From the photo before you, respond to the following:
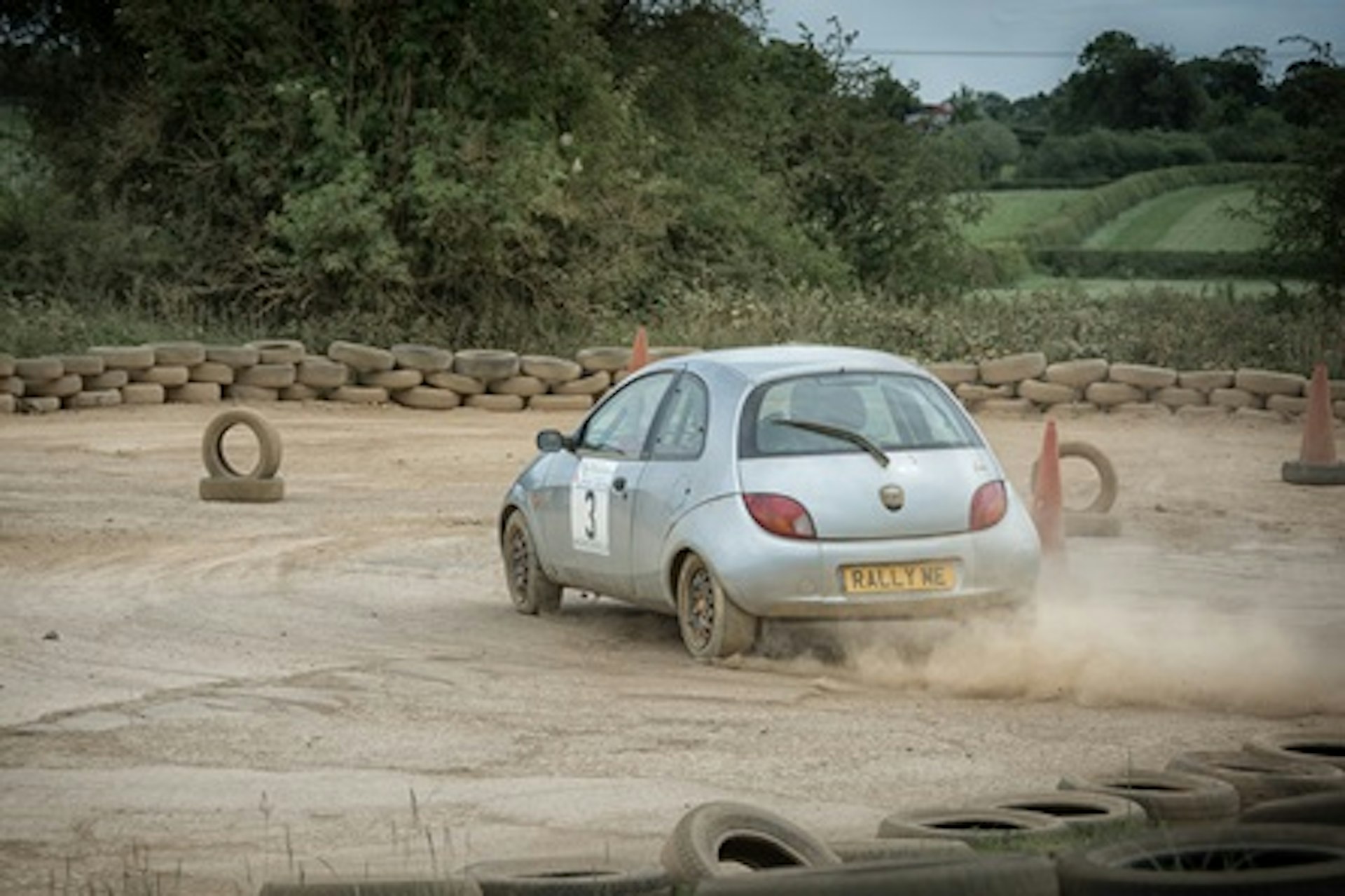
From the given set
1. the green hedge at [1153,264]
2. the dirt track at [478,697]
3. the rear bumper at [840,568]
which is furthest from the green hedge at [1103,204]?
the rear bumper at [840,568]

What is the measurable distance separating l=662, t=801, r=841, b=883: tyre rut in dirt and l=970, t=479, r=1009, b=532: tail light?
5.75m

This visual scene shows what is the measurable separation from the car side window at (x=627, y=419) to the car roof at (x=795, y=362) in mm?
346

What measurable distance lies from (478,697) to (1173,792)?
14.8ft

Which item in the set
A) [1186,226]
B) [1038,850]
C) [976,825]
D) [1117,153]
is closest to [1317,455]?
[976,825]

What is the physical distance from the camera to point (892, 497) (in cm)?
1395

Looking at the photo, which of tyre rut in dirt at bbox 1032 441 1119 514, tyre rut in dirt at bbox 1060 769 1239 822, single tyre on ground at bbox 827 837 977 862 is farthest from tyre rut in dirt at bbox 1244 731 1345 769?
tyre rut in dirt at bbox 1032 441 1119 514

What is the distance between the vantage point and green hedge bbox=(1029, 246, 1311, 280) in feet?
136

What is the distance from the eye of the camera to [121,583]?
17.6 metres

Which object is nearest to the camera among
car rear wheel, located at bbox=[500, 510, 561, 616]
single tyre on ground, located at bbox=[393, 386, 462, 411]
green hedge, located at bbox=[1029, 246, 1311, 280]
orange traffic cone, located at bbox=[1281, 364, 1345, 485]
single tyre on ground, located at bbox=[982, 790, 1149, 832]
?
single tyre on ground, located at bbox=[982, 790, 1149, 832]

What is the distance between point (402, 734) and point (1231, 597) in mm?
6512

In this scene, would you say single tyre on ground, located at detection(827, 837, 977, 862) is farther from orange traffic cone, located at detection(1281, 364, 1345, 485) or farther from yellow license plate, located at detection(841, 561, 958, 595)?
orange traffic cone, located at detection(1281, 364, 1345, 485)

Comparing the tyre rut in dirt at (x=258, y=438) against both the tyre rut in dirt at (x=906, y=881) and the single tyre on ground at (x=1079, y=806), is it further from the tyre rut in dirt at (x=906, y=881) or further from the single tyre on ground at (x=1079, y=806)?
the tyre rut in dirt at (x=906, y=881)

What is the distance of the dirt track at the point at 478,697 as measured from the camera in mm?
10234

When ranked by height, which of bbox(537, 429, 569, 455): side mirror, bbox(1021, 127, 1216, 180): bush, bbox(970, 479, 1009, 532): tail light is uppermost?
bbox(1021, 127, 1216, 180): bush
